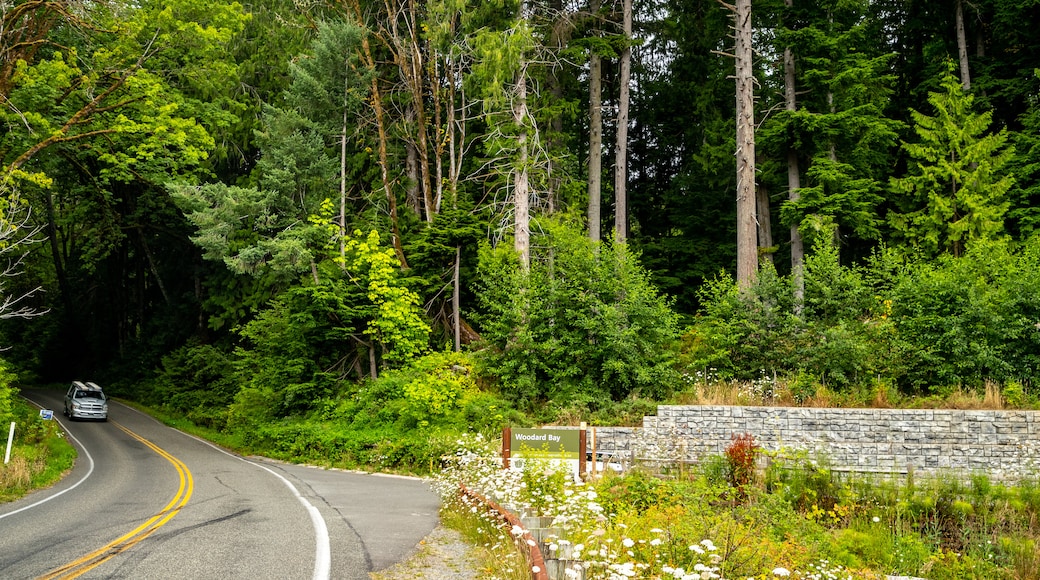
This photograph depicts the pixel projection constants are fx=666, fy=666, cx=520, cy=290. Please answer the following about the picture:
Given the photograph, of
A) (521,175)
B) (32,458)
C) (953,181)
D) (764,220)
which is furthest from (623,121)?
(32,458)

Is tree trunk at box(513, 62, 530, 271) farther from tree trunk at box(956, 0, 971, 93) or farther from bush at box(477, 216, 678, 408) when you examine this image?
tree trunk at box(956, 0, 971, 93)

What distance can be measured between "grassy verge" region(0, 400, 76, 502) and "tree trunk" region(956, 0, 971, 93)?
3330 centimetres

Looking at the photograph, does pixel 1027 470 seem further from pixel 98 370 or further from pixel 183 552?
pixel 98 370

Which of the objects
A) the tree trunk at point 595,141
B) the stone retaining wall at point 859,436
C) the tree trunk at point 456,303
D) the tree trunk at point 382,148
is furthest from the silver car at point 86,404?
the stone retaining wall at point 859,436

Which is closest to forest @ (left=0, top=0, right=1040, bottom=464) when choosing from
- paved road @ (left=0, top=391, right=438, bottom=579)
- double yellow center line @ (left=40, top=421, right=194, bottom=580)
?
paved road @ (left=0, top=391, right=438, bottom=579)

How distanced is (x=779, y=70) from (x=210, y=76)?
2283cm

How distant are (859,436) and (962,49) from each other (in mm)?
20977

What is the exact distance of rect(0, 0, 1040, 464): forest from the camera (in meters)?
17.5

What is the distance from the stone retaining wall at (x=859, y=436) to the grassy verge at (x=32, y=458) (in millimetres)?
12739

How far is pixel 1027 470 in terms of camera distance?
13078 millimetres

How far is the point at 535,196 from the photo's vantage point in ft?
78.6

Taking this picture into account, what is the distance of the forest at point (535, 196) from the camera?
17.5 meters

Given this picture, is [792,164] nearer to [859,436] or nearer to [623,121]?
[623,121]

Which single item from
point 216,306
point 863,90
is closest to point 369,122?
point 216,306
